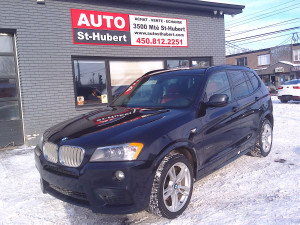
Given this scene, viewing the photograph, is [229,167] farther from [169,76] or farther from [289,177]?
[169,76]

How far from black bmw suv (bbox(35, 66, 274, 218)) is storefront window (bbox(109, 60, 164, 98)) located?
4.11 m

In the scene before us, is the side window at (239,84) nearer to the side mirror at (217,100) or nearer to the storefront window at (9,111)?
the side mirror at (217,100)

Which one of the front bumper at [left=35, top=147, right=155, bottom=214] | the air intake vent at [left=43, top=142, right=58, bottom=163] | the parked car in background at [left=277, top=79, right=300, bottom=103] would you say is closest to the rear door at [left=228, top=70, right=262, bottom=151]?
the front bumper at [left=35, top=147, right=155, bottom=214]

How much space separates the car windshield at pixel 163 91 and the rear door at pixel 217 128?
9.5 inches

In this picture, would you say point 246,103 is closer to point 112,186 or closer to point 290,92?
point 112,186

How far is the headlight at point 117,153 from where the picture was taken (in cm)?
257

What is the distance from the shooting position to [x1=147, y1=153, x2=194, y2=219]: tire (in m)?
2.72

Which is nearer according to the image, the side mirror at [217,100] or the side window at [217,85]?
the side mirror at [217,100]

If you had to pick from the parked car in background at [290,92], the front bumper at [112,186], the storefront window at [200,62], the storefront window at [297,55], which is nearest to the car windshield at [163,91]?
the front bumper at [112,186]

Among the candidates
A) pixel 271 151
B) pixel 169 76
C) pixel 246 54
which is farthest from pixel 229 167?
pixel 246 54

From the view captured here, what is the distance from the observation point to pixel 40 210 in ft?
11.1

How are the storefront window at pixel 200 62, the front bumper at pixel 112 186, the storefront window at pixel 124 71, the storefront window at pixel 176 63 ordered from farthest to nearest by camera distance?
the storefront window at pixel 200 62, the storefront window at pixel 176 63, the storefront window at pixel 124 71, the front bumper at pixel 112 186

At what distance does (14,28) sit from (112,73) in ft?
9.51

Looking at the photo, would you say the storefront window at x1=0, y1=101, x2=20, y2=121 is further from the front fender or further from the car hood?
the front fender
